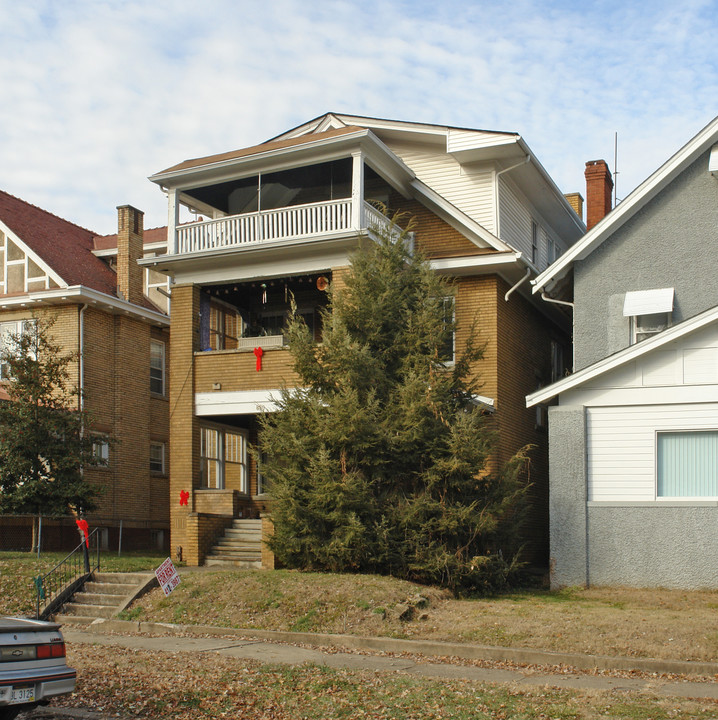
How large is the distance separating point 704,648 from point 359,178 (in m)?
12.7

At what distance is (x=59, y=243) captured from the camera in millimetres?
30609

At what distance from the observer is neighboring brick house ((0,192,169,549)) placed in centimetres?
2742

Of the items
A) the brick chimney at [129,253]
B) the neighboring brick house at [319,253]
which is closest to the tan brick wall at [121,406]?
the brick chimney at [129,253]

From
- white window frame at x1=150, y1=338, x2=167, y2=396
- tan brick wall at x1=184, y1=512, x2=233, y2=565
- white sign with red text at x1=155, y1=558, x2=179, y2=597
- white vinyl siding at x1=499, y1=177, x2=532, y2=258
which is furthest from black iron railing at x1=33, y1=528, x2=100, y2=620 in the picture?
white window frame at x1=150, y1=338, x2=167, y2=396

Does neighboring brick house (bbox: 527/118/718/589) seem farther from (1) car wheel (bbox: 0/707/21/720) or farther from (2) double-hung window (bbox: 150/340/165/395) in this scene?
(2) double-hung window (bbox: 150/340/165/395)

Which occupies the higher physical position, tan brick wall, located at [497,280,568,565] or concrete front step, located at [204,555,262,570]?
tan brick wall, located at [497,280,568,565]

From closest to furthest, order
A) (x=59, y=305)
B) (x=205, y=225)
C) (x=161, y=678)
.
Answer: (x=161, y=678) → (x=205, y=225) → (x=59, y=305)

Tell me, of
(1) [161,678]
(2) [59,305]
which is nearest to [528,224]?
(2) [59,305]

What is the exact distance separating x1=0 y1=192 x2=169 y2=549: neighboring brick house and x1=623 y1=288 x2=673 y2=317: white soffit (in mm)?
14539

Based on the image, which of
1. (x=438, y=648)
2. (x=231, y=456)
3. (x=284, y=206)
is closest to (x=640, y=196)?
(x=284, y=206)

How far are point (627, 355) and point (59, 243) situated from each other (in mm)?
19820

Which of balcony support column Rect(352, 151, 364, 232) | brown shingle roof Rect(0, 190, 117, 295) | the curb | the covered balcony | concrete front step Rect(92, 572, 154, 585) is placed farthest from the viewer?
brown shingle roof Rect(0, 190, 117, 295)

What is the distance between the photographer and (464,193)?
2348 centimetres

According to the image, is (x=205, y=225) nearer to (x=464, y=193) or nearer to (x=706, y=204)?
(x=464, y=193)
